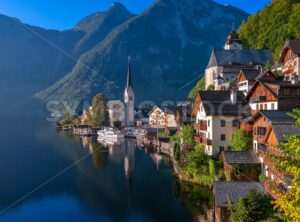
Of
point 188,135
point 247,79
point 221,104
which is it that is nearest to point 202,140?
point 188,135

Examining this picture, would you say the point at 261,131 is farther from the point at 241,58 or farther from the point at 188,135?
the point at 241,58

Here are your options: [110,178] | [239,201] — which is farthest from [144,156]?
[239,201]

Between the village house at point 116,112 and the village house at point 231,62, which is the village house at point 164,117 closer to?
the village house at point 231,62

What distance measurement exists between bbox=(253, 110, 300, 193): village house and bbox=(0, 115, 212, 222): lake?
27.7 ft

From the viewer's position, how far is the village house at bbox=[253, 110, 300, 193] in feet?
104

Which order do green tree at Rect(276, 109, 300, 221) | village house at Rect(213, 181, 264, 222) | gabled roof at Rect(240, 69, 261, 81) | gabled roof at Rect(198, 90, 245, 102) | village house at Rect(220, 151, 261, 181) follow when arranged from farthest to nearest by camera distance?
gabled roof at Rect(240, 69, 261, 81)
gabled roof at Rect(198, 90, 245, 102)
village house at Rect(220, 151, 261, 181)
village house at Rect(213, 181, 264, 222)
green tree at Rect(276, 109, 300, 221)

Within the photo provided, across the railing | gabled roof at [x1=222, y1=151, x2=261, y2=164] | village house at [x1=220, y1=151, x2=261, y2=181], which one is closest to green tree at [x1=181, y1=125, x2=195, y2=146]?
the railing

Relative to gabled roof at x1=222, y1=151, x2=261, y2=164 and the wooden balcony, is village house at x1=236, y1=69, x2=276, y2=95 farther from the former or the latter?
gabled roof at x1=222, y1=151, x2=261, y2=164

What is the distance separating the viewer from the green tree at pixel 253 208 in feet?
87.9

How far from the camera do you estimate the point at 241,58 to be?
91250 mm

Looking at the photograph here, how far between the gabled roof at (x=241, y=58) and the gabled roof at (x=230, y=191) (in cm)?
6175

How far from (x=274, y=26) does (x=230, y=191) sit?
85598mm

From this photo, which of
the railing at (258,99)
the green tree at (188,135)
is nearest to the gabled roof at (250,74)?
the railing at (258,99)

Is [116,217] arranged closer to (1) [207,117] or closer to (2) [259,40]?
(1) [207,117]
